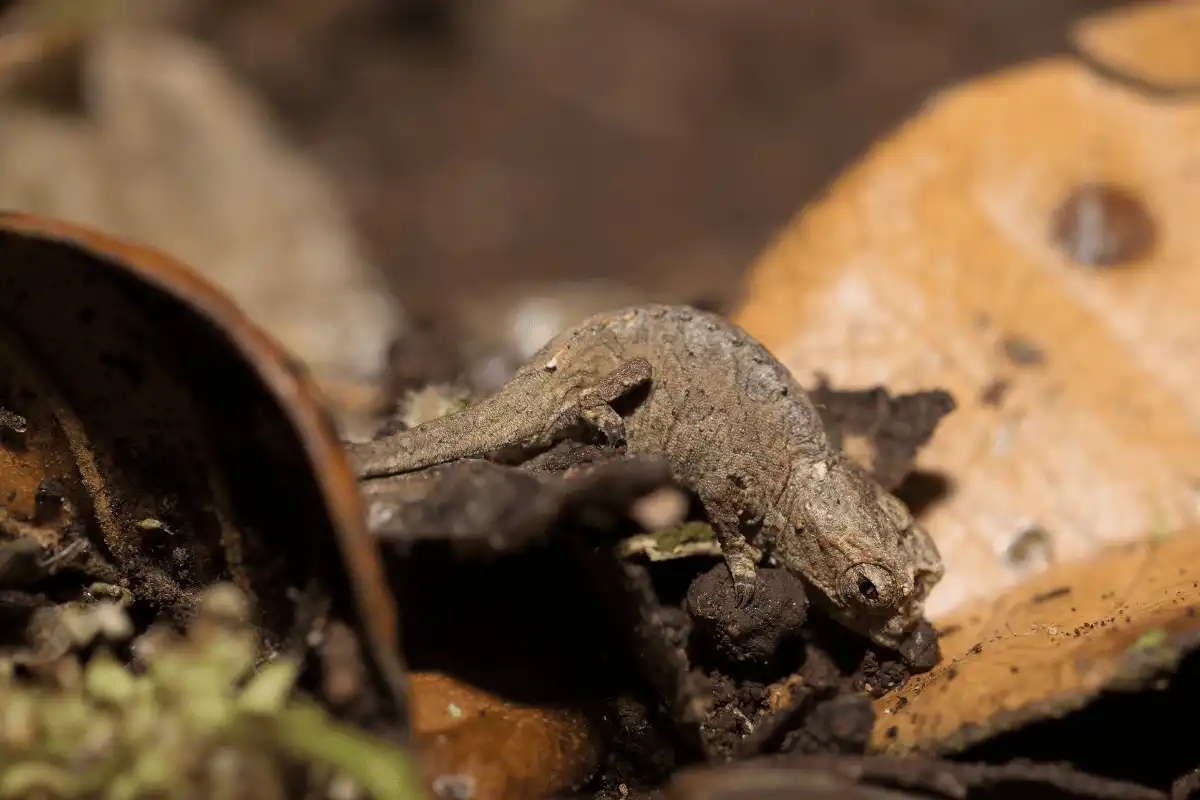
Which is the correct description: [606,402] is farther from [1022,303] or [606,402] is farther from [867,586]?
[1022,303]

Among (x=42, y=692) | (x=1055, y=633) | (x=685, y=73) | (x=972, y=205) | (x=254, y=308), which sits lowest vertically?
(x=1055, y=633)

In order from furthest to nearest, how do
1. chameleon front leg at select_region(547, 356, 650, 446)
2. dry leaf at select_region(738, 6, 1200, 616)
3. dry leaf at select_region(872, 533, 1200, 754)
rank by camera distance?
dry leaf at select_region(738, 6, 1200, 616)
chameleon front leg at select_region(547, 356, 650, 446)
dry leaf at select_region(872, 533, 1200, 754)

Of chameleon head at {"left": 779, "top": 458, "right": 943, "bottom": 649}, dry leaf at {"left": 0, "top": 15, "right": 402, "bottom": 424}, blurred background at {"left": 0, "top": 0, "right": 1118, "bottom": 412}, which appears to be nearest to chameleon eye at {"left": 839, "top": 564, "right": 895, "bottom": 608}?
chameleon head at {"left": 779, "top": 458, "right": 943, "bottom": 649}

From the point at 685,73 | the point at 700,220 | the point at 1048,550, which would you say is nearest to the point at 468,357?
the point at 1048,550

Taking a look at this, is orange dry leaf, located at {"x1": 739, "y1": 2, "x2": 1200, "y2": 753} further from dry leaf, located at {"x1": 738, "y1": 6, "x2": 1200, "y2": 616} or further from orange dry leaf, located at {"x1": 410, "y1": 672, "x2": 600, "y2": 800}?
orange dry leaf, located at {"x1": 410, "y1": 672, "x2": 600, "y2": 800}

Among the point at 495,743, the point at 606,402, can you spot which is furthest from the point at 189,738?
the point at 606,402

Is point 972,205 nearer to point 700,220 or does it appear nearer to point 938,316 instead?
point 938,316
